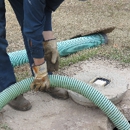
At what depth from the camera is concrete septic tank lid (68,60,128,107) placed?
9.89ft

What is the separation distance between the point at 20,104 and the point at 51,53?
0.52 meters

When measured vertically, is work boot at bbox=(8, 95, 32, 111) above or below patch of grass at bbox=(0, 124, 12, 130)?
above

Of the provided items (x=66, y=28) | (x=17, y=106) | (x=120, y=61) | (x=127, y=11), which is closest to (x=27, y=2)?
(x=17, y=106)

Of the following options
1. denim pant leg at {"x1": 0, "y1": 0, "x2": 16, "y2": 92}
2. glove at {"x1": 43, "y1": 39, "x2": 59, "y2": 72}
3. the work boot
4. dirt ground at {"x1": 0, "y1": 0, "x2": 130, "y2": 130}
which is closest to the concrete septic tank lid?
dirt ground at {"x1": 0, "y1": 0, "x2": 130, "y2": 130}

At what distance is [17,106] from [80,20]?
9.42 ft

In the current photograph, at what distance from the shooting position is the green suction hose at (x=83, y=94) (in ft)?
9.16

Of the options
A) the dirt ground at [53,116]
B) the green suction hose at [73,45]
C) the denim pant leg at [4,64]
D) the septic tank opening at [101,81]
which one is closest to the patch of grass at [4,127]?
the dirt ground at [53,116]

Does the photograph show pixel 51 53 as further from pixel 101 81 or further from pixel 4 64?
pixel 101 81

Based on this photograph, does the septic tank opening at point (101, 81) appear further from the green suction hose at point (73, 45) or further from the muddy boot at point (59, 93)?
the green suction hose at point (73, 45)

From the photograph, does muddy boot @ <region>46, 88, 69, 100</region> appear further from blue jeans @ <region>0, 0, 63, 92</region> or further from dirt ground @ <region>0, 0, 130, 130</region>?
blue jeans @ <region>0, 0, 63, 92</region>

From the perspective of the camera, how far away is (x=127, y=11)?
6039 mm

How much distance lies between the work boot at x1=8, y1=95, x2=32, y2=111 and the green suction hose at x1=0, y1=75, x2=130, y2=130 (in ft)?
0.50

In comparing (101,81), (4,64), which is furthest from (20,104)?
(101,81)

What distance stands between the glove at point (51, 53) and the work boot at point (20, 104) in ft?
1.16
